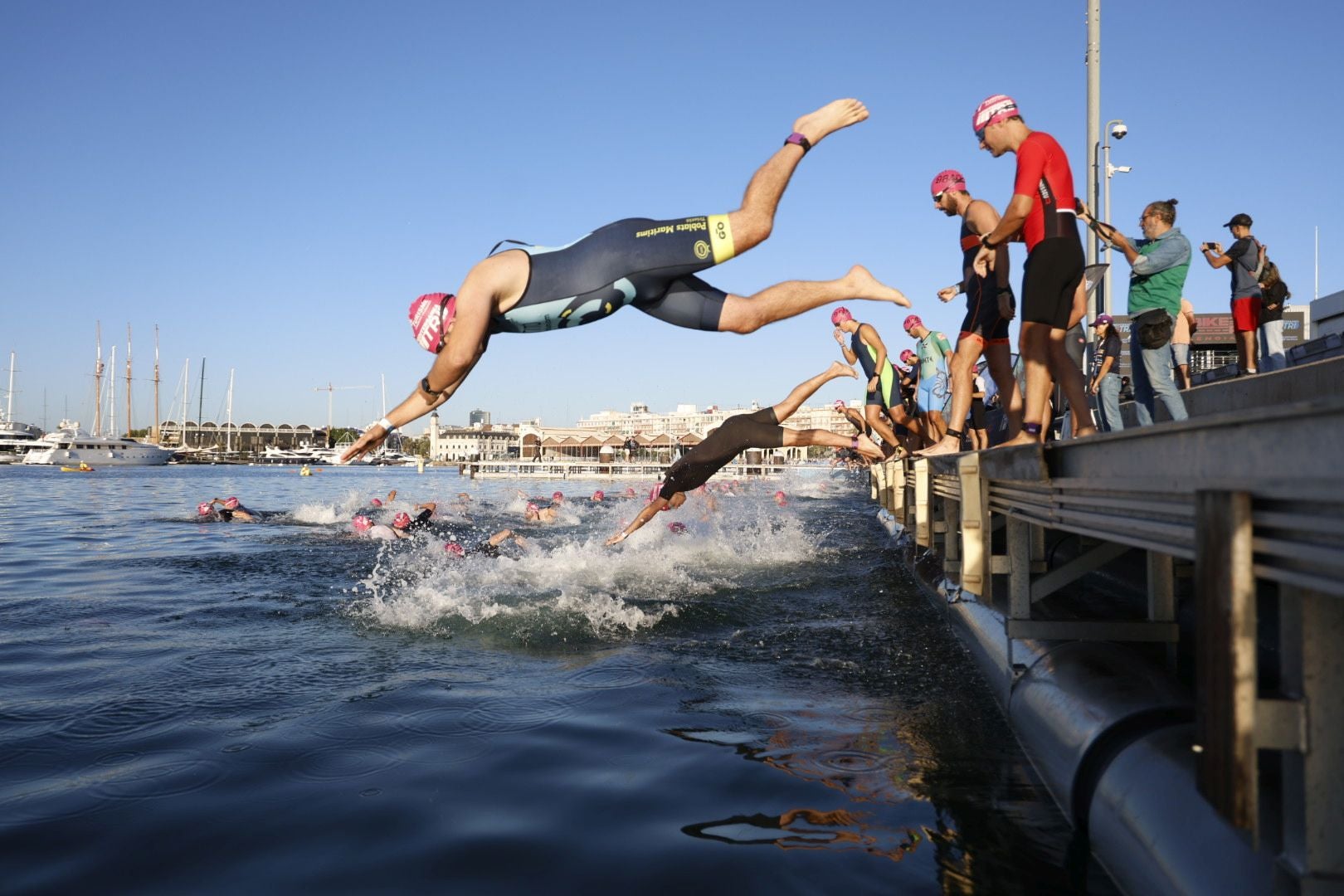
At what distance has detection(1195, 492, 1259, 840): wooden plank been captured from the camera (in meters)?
1.97

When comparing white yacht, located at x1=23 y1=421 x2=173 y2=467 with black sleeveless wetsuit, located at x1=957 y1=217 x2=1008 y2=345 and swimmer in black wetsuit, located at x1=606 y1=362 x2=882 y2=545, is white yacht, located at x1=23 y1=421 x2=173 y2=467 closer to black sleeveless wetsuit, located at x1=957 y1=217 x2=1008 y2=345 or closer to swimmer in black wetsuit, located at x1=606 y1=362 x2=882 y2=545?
swimmer in black wetsuit, located at x1=606 y1=362 x2=882 y2=545

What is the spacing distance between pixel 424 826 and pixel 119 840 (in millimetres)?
1182

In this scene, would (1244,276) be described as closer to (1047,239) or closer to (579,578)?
(1047,239)

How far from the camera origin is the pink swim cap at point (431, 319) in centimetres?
541

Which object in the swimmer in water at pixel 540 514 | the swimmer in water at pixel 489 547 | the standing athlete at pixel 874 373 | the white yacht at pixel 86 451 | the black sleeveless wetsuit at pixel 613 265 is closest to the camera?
the black sleeveless wetsuit at pixel 613 265

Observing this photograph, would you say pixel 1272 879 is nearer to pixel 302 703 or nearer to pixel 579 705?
pixel 579 705

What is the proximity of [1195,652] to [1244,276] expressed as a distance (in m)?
7.67

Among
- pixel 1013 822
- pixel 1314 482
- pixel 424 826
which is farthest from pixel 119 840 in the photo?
pixel 1314 482

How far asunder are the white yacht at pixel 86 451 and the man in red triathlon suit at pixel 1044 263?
10324 centimetres

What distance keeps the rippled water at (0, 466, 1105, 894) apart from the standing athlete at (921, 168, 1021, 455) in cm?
191

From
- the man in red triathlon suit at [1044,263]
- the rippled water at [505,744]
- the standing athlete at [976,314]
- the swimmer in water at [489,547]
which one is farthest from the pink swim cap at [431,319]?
the swimmer in water at [489,547]

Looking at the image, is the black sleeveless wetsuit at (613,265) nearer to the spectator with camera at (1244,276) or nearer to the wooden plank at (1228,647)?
the wooden plank at (1228,647)

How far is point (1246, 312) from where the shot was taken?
870 cm

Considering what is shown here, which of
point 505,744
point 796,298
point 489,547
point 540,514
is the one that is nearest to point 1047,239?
point 796,298
